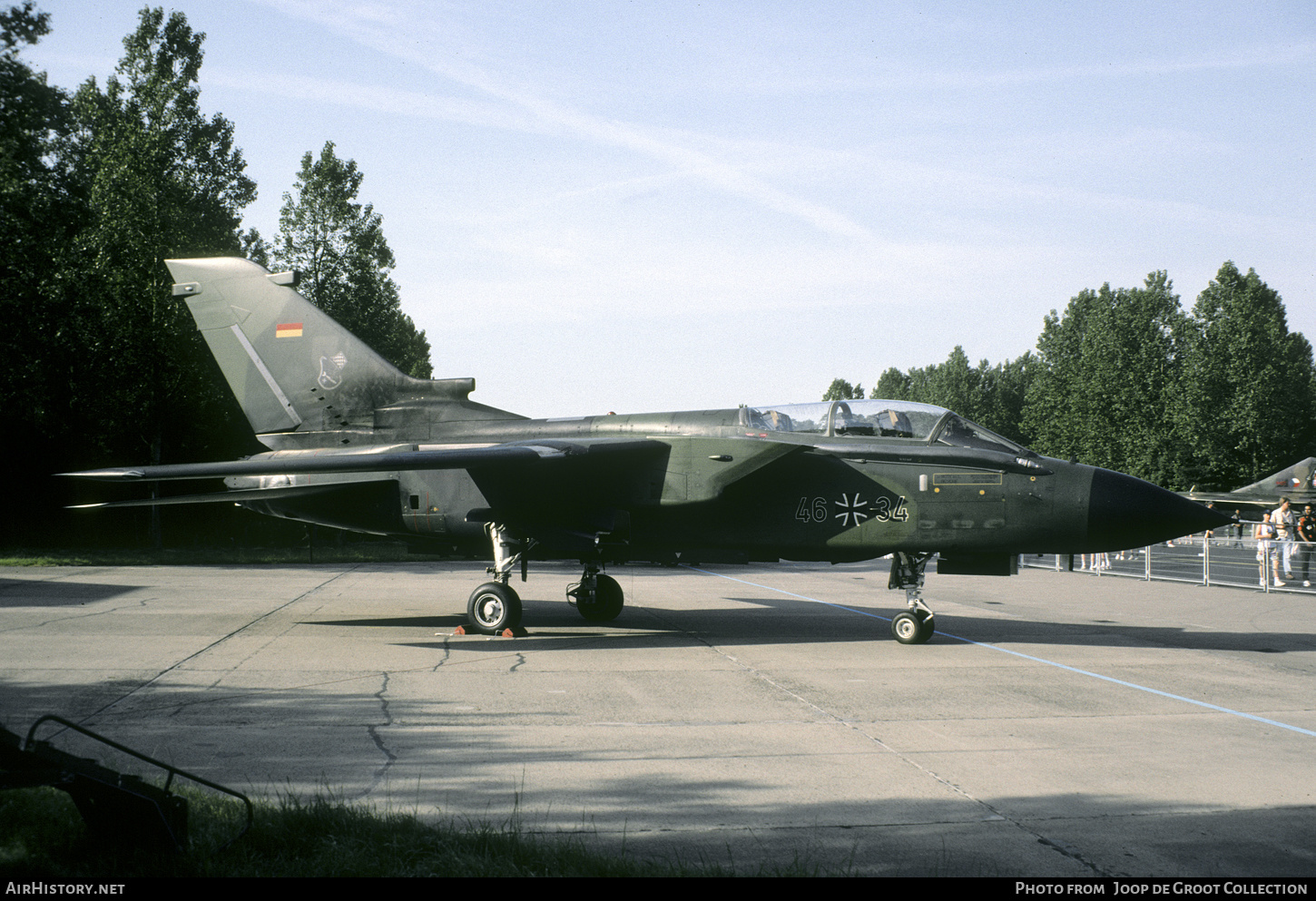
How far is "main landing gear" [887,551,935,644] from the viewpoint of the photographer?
11531mm

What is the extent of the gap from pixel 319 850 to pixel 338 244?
140ft

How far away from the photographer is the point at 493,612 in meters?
11.9

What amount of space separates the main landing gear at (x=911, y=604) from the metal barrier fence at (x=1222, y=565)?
5529mm

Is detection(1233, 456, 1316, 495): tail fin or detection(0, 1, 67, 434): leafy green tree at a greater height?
detection(0, 1, 67, 434): leafy green tree

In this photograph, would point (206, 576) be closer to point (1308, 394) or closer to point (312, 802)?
point (312, 802)

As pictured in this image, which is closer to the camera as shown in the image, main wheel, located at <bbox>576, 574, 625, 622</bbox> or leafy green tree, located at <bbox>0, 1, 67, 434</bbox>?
leafy green tree, located at <bbox>0, 1, 67, 434</bbox>

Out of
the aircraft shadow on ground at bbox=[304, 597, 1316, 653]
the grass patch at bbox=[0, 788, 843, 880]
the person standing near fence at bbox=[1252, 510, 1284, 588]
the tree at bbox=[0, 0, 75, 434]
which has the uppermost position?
the tree at bbox=[0, 0, 75, 434]

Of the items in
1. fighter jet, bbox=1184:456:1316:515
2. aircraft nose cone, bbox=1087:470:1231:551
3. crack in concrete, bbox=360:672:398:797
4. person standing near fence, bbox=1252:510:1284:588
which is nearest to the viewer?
crack in concrete, bbox=360:672:398:797

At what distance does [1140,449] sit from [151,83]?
60.0m

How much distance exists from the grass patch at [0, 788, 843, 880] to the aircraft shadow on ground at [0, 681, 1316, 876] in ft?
1.05

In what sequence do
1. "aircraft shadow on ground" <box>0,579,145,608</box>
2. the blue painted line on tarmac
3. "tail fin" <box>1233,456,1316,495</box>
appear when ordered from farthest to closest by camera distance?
"tail fin" <box>1233,456,1316,495</box>
"aircraft shadow on ground" <box>0,579,145,608</box>
the blue painted line on tarmac

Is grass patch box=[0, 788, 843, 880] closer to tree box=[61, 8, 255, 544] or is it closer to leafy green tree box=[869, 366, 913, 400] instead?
tree box=[61, 8, 255, 544]

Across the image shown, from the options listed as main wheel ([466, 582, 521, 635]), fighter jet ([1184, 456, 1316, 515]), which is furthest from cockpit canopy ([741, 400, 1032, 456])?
fighter jet ([1184, 456, 1316, 515])

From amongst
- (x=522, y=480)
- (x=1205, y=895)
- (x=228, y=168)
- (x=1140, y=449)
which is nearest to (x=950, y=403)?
(x=1140, y=449)
